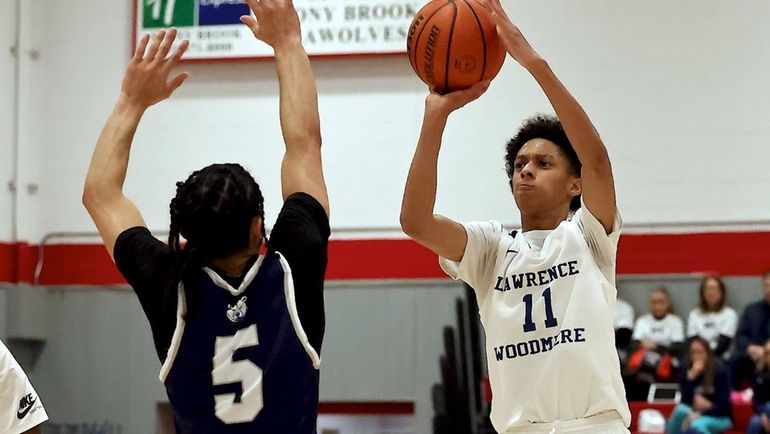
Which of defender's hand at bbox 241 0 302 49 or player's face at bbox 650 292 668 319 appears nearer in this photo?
defender's hand at bbox 241 0 302 49

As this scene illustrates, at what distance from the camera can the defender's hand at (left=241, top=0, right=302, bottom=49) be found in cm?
301

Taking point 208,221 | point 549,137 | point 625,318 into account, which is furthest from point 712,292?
point 208,221

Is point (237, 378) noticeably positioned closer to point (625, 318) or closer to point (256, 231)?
point (256, 231)

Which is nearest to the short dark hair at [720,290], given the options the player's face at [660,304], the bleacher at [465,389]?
the player's face at [660,304]

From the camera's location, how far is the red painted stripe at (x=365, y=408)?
10945mm

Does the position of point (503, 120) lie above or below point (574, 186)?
above

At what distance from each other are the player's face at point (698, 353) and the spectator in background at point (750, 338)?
433mm

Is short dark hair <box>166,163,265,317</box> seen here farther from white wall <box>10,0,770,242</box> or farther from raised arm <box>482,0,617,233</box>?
white wall <box>10,0,770,242</box>

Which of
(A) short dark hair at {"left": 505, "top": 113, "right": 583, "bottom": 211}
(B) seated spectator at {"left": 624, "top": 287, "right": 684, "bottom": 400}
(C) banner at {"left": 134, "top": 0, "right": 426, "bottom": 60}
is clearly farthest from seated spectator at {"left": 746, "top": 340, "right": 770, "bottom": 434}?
(A) short dark hair at {"left": 505, "top": 113, "right": 583, "bottom": 211}

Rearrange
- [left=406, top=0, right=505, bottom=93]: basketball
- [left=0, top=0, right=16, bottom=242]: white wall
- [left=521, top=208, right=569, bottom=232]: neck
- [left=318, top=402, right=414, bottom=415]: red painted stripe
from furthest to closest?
1. [left=0, top=0, right=16, bottom=242]: white wall
2. [left=318, top=402, right=414, bottom=415]: red painted stripe
3. [left=521, top=208, right=569, bottom=232]: neck
4. [left=406, top=0, right=505, bottom=93]: basketball

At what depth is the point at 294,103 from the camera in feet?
9.41

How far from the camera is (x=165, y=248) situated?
2.68 metres

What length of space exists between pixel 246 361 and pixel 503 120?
8.65 m

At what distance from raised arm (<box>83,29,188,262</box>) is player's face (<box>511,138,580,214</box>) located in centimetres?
131
